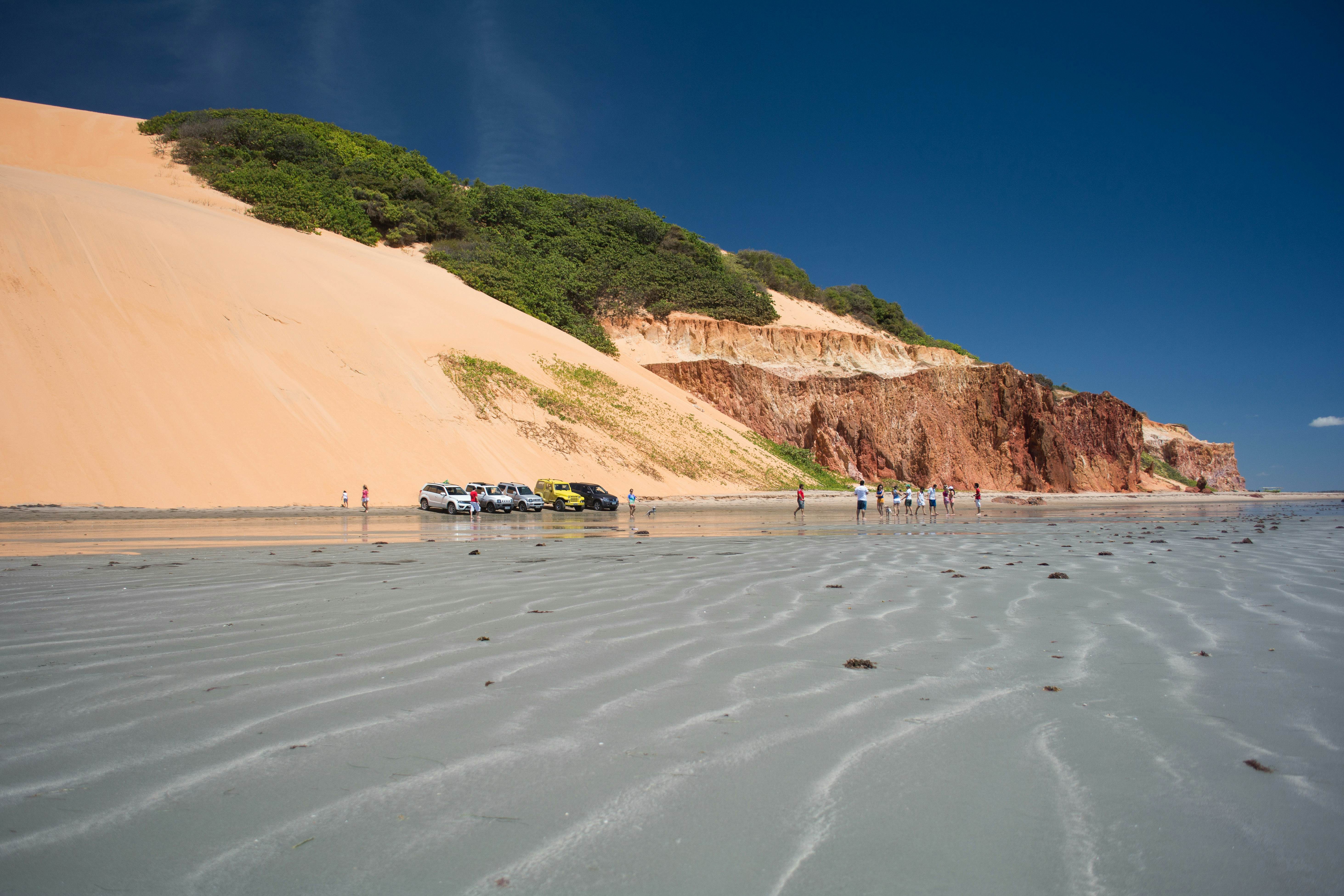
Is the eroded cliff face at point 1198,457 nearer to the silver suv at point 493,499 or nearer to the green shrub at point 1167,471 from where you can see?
the green shrub at point 1167,471

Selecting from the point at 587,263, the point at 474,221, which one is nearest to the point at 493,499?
the point at 587,263

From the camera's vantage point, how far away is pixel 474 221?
58.4 m

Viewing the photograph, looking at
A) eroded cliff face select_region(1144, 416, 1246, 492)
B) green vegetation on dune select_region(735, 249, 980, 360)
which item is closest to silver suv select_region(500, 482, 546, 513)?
green vegetation on dune select_region(735, 249, 980, 360)

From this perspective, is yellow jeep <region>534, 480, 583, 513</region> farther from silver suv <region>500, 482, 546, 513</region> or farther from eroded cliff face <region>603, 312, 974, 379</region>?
eroded cliff face <region>603, 312, 974, 379</region>

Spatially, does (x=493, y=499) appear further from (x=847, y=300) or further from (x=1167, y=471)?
(x=1167, y=471)

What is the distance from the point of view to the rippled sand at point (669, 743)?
2.25 m

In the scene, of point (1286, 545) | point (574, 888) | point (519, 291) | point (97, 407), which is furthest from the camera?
point (519, 291)

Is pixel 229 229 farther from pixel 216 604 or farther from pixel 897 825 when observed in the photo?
pixel 897 825

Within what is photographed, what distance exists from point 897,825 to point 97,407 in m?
29.4

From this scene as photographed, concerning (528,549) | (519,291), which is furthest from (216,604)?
(519,291)

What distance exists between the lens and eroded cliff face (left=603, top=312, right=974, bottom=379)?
2121 inches

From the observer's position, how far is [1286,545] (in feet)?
42.1

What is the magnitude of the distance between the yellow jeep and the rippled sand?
844 inches

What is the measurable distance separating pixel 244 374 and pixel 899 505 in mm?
25867
